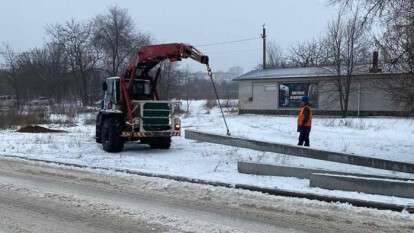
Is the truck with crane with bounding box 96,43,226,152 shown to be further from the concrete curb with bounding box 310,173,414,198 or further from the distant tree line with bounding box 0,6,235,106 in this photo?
the distant tree line with bounding box 0,6,235,106

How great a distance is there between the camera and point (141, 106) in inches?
661

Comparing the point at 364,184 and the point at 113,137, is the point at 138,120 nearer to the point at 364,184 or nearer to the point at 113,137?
the point at 113,137

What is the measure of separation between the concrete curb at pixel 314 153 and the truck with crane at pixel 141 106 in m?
1.60

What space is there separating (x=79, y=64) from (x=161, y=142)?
4938cm

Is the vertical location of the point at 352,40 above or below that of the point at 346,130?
above

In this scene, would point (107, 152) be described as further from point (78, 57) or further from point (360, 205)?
point (78, 57)

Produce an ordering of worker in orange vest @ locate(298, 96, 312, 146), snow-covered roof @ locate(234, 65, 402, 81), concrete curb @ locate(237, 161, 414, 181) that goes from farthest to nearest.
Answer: snow-covered roof @ locate(234, 65, 402, 81) < worker in orange vest @ locate(298, 96, 312, 146) < concrete curb @ locate(237, 161, 414, 181)

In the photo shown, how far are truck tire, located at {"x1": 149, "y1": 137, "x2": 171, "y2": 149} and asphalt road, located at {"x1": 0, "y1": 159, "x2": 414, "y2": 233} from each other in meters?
6.39

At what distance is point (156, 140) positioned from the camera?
17953 mm

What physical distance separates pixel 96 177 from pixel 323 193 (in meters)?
5.11

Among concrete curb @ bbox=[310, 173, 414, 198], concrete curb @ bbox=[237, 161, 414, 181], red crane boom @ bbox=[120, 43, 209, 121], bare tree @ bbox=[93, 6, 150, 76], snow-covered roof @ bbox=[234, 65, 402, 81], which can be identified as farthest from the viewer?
bare tree @ bbox=[93, 6, 150, 76]

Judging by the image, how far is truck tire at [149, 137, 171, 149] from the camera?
703 inches

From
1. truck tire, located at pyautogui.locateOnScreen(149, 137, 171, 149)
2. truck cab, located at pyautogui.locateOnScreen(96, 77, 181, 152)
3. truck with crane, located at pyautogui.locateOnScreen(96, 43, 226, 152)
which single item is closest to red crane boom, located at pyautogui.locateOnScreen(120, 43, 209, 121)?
truck with crane, located at pyautogui.locateOnScreen(96, 43, 226, 152)

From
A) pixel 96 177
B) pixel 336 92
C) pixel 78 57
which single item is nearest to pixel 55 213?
pixel 96 177
